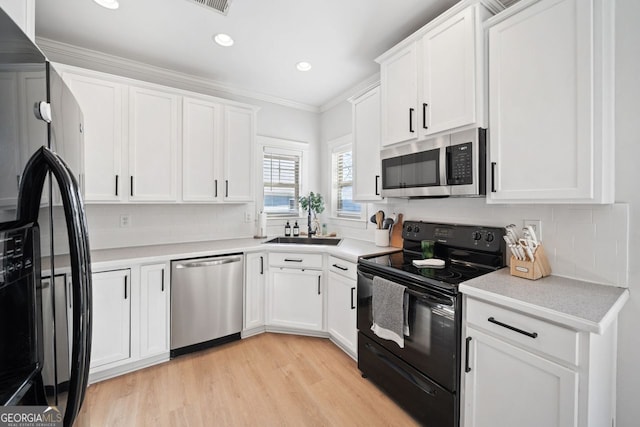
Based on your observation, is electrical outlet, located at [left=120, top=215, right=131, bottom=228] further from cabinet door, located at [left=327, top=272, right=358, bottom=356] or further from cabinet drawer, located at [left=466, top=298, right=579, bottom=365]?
cabinet drawer, located at [left=466, top=298, right=579, bottom=365]

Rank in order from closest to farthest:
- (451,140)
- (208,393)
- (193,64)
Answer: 1. (451,140)
2. (208,393)
3. (193,64)

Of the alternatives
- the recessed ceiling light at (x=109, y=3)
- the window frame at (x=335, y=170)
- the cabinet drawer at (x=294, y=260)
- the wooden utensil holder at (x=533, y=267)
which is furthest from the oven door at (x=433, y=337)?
the recessed ceiling light at (x=109, y=3)

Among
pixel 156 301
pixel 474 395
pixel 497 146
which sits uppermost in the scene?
pixel 497 146

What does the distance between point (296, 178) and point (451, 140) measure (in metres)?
2.28

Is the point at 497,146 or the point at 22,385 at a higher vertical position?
the point at 497,146

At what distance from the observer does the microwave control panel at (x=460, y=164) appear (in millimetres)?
1666

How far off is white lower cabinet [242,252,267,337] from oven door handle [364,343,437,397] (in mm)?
1208

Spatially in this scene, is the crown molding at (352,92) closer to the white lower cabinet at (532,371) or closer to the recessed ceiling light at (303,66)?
the recessed ceiling light at (303,66)

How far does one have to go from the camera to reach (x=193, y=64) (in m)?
2.68

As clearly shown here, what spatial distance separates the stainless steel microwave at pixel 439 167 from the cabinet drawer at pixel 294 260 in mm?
956

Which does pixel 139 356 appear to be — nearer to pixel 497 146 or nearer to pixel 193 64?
pixel 193 64

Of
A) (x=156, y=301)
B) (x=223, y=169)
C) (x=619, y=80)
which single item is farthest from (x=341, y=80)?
(x=156, y=301)

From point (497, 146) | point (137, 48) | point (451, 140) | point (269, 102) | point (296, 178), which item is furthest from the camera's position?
point (296, 178)

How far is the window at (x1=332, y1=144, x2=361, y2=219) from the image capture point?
11.0 ft
